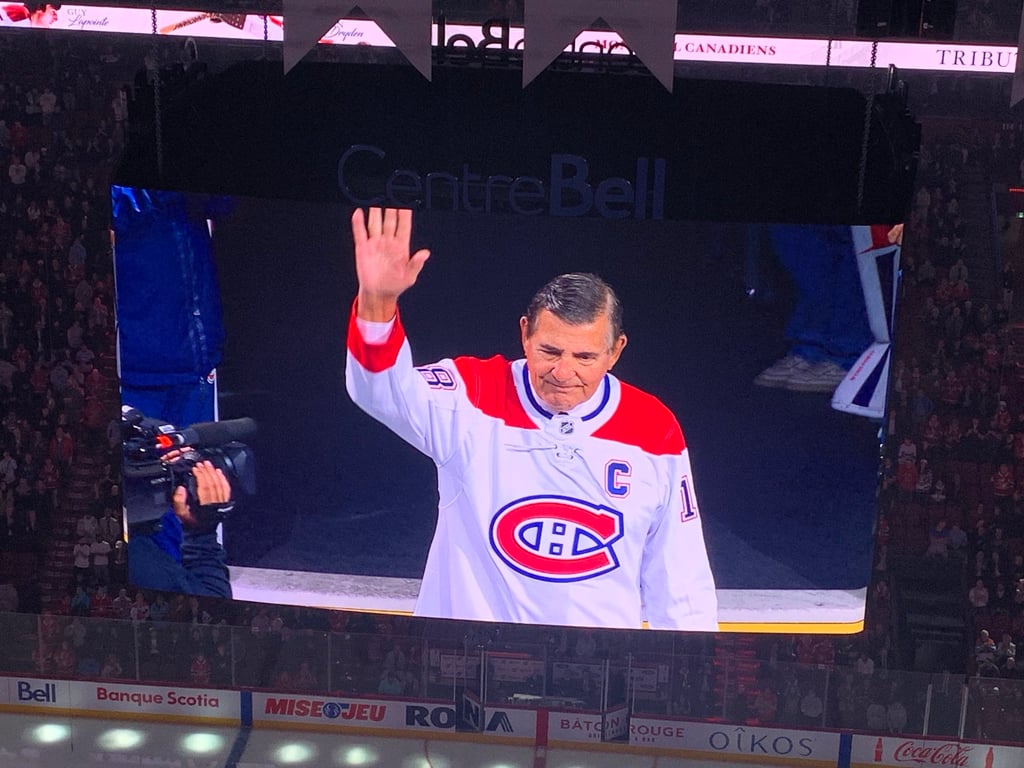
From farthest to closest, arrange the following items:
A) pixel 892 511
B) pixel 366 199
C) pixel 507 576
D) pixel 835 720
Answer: pixel 892 511 < pixel 835 720 < pixel 507 576 < pixel 366 199

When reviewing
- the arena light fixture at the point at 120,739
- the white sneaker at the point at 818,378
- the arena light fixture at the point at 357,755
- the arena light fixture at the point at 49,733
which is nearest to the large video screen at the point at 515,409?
the white sneaker at the point at 818,378

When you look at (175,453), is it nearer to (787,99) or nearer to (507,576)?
(507,576)

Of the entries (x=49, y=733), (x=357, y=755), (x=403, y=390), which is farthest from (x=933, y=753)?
(x=49, y=733)

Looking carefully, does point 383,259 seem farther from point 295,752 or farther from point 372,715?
point 295,752

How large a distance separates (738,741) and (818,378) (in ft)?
9.55

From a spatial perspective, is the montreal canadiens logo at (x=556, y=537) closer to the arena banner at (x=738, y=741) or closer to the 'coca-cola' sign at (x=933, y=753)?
the arena banner at (x=738, y=741)

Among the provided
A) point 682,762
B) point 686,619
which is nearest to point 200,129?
point 686,619

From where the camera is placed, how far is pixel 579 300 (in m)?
6.94

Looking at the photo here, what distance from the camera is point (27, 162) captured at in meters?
10.6

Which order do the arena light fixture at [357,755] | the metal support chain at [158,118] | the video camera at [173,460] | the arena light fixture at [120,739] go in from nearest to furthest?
the metal support chain at [158,118]
the video camera at [173,460]
the arena light fixture at [357,755]
the arena light fixture at [120,739]

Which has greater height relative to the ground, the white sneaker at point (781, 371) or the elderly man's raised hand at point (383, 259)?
the elderly man's raised hand at point (383, 259)

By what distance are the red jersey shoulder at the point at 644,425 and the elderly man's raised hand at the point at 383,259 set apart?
1.37 metres

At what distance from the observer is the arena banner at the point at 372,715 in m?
8.70

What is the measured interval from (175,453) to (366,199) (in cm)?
193
